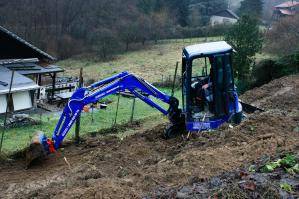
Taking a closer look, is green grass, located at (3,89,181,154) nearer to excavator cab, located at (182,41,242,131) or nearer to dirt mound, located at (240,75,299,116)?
dirt mound, located at (240,75,299,116)

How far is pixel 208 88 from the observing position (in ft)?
36.9

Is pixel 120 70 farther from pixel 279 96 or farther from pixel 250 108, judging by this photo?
pixel 250 108

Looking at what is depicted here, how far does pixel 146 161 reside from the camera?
9992mm

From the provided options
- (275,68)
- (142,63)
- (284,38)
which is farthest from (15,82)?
(142,63)

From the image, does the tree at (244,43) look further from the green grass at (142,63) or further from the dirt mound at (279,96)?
the green grass at (142,63)

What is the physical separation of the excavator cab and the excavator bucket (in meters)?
3.82

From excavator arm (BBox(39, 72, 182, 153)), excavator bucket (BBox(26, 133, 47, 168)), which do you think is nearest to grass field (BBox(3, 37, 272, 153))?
excavator bucket (BBox(26, 133, 47, 168))

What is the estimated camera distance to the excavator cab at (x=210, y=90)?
1091 cm

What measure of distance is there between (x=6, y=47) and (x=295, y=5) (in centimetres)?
5536

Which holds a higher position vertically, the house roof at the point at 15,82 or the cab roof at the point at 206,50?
the cab roof at the point at 206,50

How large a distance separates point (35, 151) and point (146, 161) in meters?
2.61

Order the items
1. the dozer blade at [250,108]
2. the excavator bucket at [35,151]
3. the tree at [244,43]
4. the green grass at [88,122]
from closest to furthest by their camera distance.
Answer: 1. the excavator bucket at [35,151]
2. the dozer blade at [250,108]
3. the green grass at [88,122]
4. the tree at [244,43]

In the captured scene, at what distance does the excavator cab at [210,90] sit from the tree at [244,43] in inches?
506

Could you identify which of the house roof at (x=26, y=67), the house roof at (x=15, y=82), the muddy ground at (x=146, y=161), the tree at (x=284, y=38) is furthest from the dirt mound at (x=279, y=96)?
the house roof at (x=26, y=67)
